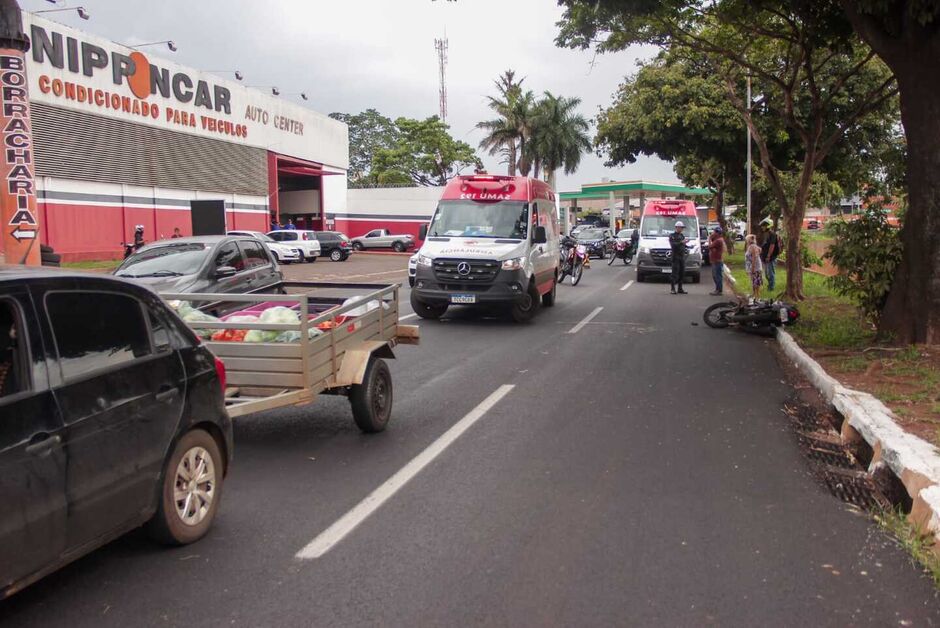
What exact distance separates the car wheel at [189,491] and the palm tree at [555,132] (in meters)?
51.3

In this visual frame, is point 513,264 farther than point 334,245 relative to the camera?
No

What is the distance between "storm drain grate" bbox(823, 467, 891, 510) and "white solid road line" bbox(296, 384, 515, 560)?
2899mm

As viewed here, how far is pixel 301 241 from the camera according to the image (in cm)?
3875

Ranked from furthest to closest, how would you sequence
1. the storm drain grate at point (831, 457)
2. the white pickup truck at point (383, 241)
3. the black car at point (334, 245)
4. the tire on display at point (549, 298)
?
the white pickup truck at point (383, 241) → the black car at point (334, 245) → the tire on display at point (549, 298) → the storm drain grate at point (831, 457)

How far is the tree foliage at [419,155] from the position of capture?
228ft

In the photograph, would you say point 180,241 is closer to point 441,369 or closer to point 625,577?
point 441,369

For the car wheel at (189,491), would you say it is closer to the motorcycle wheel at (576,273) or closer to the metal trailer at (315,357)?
the metal trailer at (315,357)

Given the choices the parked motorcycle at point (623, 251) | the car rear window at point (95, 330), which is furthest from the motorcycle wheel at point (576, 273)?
the car rear window at point (95, 330)

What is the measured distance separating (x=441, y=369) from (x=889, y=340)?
576cm

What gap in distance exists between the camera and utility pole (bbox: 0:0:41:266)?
12203 millimetres

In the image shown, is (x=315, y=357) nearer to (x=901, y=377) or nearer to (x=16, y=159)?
(x=901, y=377)

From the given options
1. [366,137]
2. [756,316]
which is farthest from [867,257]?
[366,137]

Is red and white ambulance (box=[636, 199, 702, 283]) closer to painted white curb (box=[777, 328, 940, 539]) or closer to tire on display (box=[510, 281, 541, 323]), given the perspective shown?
tire on display (box=[510, 281, 541, 323])

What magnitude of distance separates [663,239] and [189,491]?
24.0 m
